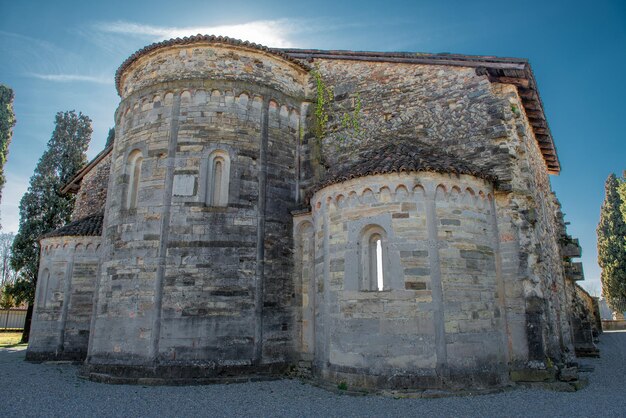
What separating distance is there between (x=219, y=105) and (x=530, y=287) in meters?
8.45

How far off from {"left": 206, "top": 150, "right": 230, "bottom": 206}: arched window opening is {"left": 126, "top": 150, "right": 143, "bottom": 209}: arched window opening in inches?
75.1

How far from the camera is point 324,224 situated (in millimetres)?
9820

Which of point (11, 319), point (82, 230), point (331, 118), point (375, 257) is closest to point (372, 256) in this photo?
point (375, 257)

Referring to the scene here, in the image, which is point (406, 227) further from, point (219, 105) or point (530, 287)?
point (219, 105)

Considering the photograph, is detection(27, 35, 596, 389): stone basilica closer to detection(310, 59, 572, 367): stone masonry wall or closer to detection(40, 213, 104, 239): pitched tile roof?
detection(310, 59, 572, 367): stone masonry wall

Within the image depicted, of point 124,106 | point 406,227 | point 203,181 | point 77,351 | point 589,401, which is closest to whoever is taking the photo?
point 589,401

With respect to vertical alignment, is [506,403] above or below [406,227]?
below

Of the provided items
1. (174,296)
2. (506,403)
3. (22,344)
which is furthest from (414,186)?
(22,344)

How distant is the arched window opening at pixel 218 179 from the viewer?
1069cm

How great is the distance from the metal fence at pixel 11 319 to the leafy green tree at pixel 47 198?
9.85m

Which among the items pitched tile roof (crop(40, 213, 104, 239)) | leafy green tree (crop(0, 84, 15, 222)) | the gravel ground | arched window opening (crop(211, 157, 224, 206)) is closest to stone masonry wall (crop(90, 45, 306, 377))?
arched window opening (crop(211, 157, 224, 206))

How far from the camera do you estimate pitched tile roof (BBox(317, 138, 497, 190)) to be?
29.2 feet

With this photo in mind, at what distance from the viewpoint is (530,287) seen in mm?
9086

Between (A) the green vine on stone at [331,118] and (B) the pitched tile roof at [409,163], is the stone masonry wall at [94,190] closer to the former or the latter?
(A) the green vine on stone at [331,118]
